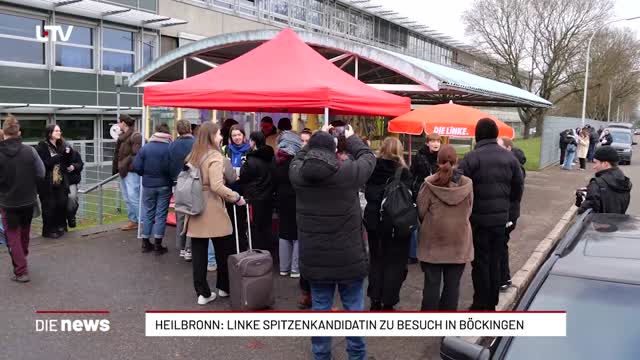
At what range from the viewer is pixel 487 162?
478 cm

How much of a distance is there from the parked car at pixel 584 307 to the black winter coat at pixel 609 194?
2.51 metres

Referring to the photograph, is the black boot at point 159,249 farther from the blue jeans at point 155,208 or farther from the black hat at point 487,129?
the black hat at point 487,129

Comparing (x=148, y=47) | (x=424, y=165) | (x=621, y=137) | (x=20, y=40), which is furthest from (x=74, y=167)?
(x=621, y=137)

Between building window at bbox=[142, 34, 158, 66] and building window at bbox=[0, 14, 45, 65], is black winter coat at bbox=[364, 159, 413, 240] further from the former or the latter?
building window at bbox=[142, 34, 158, 66]

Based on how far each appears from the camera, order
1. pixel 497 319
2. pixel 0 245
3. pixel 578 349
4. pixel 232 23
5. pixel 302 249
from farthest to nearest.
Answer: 1. pixel 232 23
2. pixel 0 245
3. pixel 302 249
4. pixel 497 319
5. pixel 578 349

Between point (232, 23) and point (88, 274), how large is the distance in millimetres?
20871

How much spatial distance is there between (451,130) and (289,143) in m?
3.23

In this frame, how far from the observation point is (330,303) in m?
3.89

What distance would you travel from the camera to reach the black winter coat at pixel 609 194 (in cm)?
519

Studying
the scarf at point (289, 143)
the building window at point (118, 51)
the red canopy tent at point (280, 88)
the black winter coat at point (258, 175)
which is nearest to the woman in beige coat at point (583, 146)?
the red canopy tent at point (280, 88)

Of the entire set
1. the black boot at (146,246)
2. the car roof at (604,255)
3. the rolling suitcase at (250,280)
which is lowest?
the black boot at (146,246)

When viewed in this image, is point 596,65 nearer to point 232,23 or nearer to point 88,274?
point 232,23

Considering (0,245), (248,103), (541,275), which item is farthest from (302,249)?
(0,245)

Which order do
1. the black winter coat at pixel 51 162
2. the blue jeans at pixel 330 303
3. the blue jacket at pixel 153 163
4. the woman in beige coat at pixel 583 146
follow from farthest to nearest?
the woman in beige coat at pixel 583 146
the black winter coat at pixel 51 162
the blue jacket at pixel 153 163
the blue jeans at pixel 330 303
